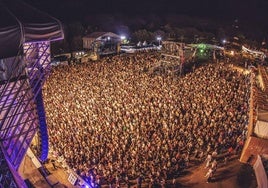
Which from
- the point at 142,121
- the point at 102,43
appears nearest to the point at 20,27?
the point at 142,121

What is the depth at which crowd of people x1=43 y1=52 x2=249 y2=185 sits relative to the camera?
12.6 meters

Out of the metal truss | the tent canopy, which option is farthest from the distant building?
the tent canopy

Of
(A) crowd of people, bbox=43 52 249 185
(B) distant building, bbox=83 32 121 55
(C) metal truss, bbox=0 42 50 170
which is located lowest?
(B) distant building, bbox=83 32 121 55

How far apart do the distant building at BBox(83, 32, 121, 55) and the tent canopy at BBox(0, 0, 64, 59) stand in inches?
1299

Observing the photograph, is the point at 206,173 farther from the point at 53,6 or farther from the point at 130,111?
the point at 53,6

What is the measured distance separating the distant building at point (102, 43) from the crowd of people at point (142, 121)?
15.1m

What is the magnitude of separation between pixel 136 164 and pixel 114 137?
2340 mm

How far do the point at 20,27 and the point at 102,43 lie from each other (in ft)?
117

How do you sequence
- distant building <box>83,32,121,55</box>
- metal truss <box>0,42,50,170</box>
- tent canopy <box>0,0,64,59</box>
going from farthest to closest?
distant building <box>83,32,121,55</box>
metal truss <box>0,42,50,170</box>
tent canopy <box>0,0,64,59</box>

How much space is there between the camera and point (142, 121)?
15.7 meters

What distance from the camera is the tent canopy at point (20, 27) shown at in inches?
184

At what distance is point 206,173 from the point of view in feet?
41.3

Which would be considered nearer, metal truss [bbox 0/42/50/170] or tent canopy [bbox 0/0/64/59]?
tent canopy [bbox 0/0/64/59]

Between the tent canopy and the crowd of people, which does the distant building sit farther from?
the tent canopy
